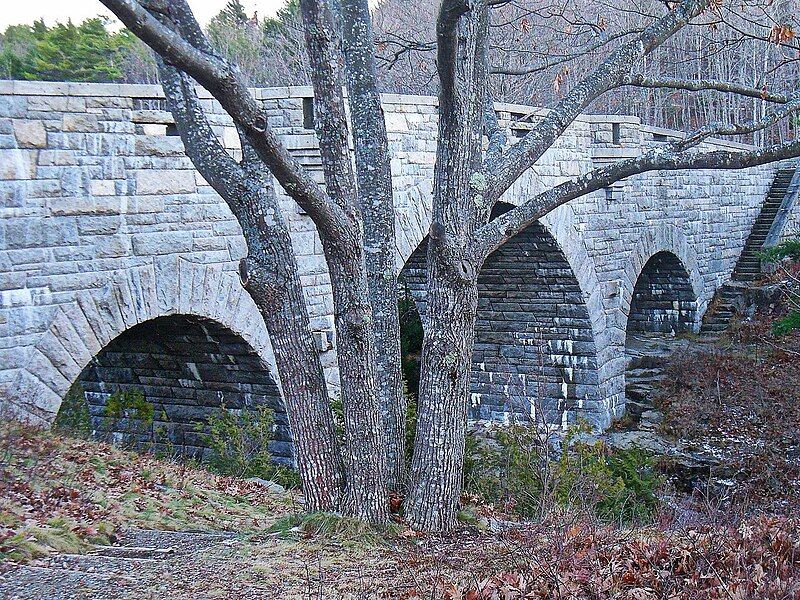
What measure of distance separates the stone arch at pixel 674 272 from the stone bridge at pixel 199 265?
0.74m

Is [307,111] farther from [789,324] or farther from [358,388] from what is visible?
[789,324]

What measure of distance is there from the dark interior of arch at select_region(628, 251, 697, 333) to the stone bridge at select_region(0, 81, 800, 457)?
3161 millimetres

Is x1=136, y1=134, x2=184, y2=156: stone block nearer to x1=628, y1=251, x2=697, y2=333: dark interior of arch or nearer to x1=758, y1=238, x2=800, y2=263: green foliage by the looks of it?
x1=628, y1=251, x2=697, y2=333: dark interior of arch

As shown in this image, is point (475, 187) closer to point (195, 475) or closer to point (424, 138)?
point (195, 475)

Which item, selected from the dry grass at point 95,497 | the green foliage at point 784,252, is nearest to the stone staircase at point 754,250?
the green foliage at point 784,252

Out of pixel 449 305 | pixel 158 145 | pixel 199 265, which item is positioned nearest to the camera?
pixel 449 305

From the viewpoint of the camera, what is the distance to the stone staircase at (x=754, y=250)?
64.3 ft

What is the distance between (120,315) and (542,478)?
11.7ft

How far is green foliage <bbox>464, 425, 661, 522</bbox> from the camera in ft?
23.8

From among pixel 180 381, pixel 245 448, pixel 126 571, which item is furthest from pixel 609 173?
pixel 180 381

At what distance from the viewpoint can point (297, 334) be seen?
516cm

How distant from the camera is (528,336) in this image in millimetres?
15047

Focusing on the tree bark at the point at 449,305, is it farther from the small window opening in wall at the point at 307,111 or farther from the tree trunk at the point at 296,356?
the small window opening in wall at the point at 307,111

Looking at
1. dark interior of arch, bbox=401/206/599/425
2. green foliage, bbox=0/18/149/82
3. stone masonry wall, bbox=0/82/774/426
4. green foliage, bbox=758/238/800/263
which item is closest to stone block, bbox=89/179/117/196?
stone masonry wall, bbox=0/82/774/426
